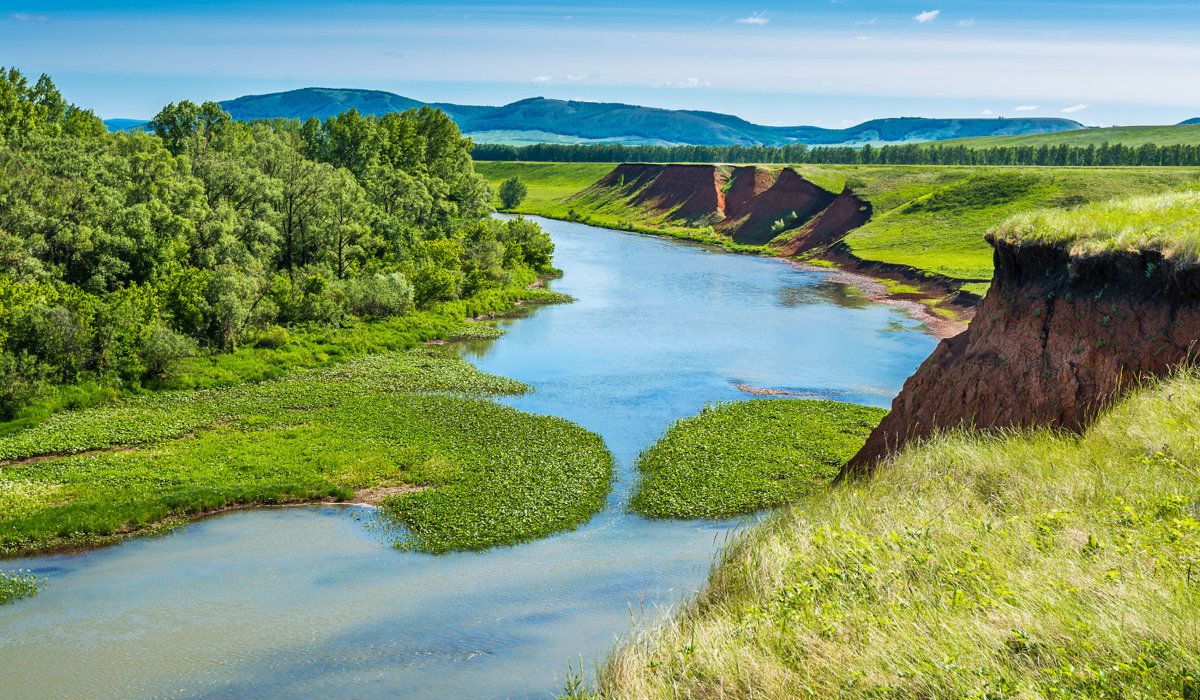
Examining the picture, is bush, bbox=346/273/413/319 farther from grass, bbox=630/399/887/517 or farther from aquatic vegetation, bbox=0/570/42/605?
aquatic vegetation, bbox=0/570/42/605

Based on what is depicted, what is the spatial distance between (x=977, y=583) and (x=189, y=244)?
2017 inches

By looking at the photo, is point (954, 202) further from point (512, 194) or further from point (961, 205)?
point (512, 194)

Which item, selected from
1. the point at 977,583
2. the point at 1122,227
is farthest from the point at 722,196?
the point at 977,583

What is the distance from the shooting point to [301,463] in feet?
104

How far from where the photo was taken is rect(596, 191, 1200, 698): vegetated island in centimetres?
841

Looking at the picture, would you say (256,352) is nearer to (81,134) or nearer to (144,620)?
(144,620)

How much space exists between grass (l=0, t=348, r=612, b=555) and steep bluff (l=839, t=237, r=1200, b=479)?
11.8 metres

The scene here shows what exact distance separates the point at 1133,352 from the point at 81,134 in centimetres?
7830

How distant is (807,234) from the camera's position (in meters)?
120

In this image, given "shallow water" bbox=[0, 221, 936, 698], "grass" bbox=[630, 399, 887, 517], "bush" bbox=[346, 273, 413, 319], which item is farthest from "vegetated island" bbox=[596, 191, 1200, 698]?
"bush" bbox=[346, 273, 413, 319]

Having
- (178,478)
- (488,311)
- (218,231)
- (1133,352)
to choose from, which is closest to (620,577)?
(1133,352)

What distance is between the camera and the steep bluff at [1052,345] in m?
20.0

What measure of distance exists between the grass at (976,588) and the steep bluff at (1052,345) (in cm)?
537

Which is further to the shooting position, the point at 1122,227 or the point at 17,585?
the point at 1122,227
